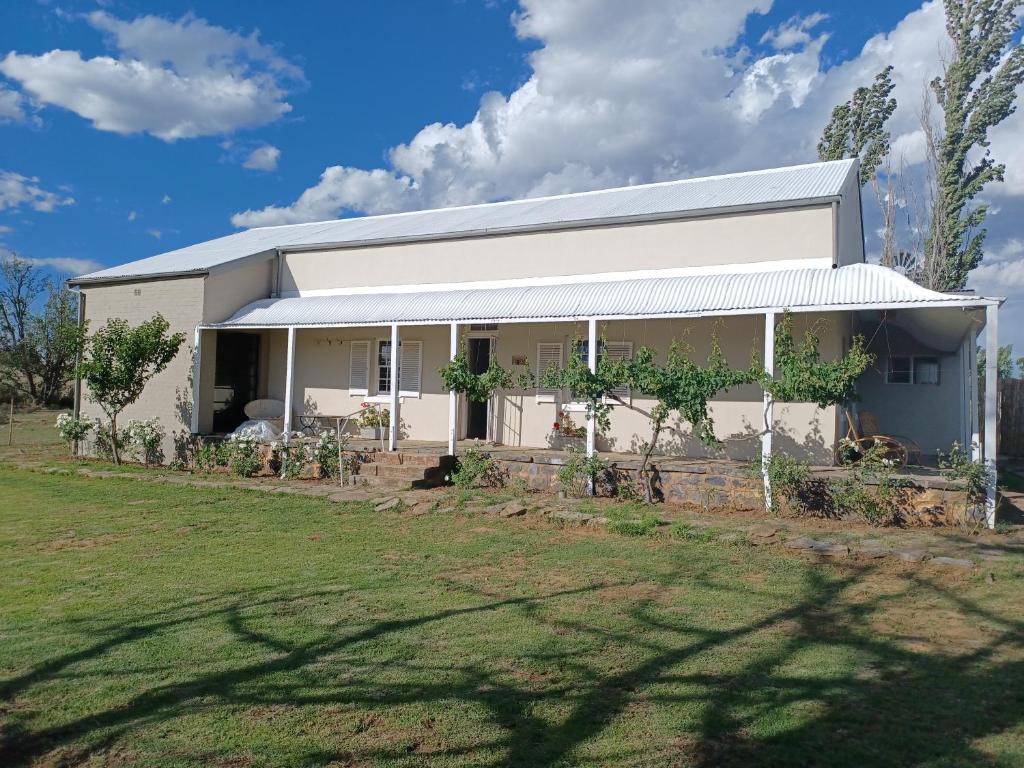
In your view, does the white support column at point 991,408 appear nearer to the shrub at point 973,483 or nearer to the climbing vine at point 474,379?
the shrub at point 973,483

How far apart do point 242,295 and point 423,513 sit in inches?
331

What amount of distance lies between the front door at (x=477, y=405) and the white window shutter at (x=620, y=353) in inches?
107

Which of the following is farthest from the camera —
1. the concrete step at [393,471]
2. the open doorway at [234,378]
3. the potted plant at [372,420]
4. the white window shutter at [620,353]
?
the open doorway at [234,378]

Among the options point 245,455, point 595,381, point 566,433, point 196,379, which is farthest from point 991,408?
point 196,379

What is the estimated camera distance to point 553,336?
45.6 feet

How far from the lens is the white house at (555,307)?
37.4ft

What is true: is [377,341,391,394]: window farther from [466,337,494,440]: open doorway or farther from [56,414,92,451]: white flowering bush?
[56,414,92,451]: white flowering bush

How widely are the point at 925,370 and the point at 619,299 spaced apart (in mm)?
7394

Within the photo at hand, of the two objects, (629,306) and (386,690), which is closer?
(386,690)

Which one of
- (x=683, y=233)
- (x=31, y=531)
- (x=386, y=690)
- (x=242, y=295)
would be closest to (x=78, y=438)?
(x=242, y=295)

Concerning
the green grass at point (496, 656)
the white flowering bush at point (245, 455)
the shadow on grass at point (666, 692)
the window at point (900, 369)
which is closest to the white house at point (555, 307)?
the window at point (900, 369)

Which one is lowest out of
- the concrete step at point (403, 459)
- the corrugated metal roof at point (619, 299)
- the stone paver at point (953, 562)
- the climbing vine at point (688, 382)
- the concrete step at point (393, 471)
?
the stone paver at point (953, 562)

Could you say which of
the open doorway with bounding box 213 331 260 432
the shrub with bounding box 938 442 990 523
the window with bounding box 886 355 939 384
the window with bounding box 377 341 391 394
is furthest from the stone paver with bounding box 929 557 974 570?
the open doorway with bounding box 213 331 260 432

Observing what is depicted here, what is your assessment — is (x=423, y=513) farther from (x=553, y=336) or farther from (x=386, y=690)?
(x=386, y=690)
